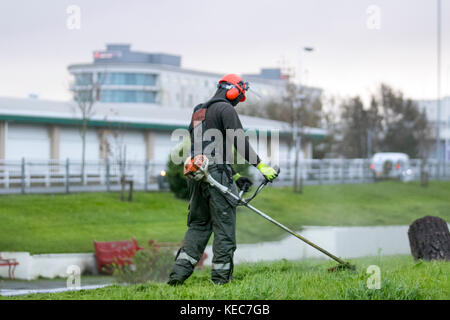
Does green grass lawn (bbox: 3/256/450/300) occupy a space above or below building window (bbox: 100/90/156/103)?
below

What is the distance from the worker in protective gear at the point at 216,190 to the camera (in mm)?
6258

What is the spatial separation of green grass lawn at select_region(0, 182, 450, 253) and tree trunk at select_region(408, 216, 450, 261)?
9.17 m

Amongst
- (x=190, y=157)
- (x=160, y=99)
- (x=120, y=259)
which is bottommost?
(x=120, y=259)

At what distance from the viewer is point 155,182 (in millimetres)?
25703

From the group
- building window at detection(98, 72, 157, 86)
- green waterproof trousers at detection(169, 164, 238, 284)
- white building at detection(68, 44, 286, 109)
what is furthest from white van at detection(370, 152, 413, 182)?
green waterproof trousers at detection(169, 164, 238, 284)

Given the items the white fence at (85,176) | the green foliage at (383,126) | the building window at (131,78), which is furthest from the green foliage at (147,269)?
the building window at (131,78)

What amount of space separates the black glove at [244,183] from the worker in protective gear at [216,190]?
240mm

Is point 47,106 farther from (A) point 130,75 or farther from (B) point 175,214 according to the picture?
(A) point 130,75

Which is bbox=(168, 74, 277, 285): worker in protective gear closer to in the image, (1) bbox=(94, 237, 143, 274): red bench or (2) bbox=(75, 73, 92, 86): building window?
(1) bbox=(94, 237, 143, 274): red bench

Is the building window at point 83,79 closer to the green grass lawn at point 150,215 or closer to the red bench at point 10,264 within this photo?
the green grass lawn at point 150,215

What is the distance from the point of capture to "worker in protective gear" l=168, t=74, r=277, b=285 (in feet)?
20.5

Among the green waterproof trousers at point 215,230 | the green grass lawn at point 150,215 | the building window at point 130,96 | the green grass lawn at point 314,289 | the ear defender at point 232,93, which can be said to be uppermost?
the building window at point 130,96

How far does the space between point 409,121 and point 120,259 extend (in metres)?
36.2
